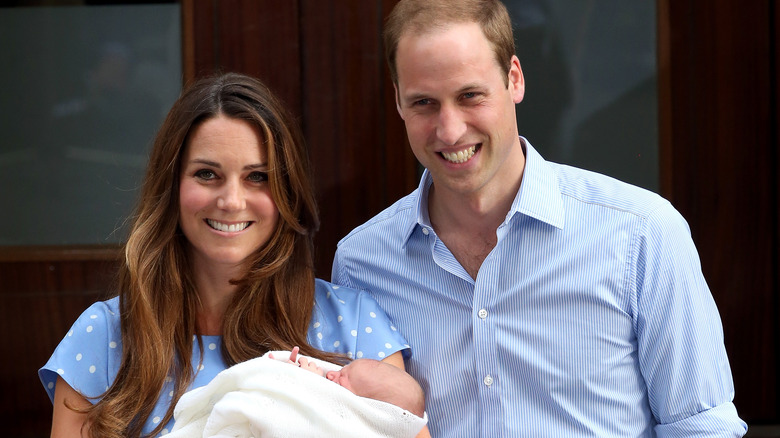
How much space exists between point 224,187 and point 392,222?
1.45 feet

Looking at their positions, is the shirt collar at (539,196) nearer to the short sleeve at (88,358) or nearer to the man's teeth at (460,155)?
the man's teeth at (460,155)

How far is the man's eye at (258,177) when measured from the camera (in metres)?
2.39

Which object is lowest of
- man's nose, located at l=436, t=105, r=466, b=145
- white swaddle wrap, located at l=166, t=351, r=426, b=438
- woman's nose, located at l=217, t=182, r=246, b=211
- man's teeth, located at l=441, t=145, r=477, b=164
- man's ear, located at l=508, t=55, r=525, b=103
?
white swaddle wrap, located at l=166, t=351, r=426, b=438

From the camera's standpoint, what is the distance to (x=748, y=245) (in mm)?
3027

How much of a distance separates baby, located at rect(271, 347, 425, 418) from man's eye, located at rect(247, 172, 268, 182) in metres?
0.44

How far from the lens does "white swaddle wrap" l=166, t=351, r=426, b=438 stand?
2.07 m

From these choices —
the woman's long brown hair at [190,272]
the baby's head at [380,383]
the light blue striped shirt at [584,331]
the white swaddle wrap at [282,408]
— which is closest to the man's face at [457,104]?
the light blue striped shirt at [584,331]

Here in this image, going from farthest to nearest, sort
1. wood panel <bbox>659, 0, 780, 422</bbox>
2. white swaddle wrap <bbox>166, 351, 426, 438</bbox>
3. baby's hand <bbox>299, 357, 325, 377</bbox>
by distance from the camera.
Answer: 1. wood panel <bbox>659, 0, 780, 422</bbox>
2. baby's hand <bbox>299, 357, 325, 377</bbox>
3. white swaddle wrap <bbox>166, 351, 426, 438</bbox>

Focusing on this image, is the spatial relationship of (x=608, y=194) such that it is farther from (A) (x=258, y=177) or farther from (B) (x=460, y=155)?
(A) (x=258, y=177)

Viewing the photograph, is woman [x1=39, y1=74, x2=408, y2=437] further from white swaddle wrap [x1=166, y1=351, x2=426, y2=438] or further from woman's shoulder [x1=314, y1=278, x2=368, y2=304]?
white swaddle wrap [x1=166, y1=351, x2=426, y2=438]

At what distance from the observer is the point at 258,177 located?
94.3 inches

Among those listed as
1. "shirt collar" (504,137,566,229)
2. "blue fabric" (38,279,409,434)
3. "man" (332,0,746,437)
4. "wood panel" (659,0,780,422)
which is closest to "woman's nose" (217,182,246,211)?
"blue fabric" (38,279,409,434)

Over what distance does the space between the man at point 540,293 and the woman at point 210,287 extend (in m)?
0.21

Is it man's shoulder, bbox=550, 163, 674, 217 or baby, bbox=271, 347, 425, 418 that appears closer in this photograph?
baby, bbox=271, 347, 425, 418
